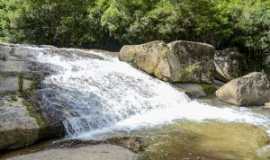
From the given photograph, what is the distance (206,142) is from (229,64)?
31.8ft

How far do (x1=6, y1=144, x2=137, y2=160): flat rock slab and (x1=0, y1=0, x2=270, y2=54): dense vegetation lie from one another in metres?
12.1

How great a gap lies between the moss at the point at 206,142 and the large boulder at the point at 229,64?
275 inches

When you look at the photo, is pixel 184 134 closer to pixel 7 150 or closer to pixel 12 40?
pixel 7 150

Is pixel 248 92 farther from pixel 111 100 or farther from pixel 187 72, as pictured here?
pixel 111 100

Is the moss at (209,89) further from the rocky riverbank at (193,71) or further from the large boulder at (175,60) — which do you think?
the large boulder at (175,60)

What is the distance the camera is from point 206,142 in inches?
372

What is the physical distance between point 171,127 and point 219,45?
11.1 meters

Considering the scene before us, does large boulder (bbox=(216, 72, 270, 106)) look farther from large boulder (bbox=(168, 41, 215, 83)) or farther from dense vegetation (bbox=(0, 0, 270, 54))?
dense vegetation (bbox=(0, 0, 270, 54))

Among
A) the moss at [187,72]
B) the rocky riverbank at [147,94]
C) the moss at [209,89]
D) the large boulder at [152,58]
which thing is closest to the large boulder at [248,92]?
the rocky riverbank at [147,94]

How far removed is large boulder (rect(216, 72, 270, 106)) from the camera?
13828mm

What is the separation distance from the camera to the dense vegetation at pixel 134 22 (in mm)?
19656

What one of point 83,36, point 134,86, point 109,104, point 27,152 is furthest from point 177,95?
point 83,36

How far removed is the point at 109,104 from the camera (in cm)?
1182

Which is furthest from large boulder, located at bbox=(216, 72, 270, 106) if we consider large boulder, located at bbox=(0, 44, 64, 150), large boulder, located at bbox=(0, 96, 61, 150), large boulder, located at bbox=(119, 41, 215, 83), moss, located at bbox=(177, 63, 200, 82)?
large boulder, located at bbox=(0, 96, 61, 150)
